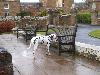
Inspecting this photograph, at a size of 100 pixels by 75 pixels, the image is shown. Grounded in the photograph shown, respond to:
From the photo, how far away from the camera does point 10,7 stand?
5688cm

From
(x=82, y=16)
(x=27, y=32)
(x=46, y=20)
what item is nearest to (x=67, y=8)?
(x=82, y=16)

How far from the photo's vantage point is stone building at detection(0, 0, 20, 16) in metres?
55.8

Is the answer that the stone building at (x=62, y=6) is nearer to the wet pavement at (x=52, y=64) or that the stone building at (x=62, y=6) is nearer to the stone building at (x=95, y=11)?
the stone building at (x=95, y=11)

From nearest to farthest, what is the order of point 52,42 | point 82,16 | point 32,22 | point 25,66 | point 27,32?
point 25,66, point 52,42, point 27,32, point 32,22, point 82,16

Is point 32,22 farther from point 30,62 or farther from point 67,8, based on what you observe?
point 30,62

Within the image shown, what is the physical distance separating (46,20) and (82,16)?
13713 millimetres

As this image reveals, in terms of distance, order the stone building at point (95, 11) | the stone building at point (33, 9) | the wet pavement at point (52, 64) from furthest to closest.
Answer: the stone building at point (95, 11) → the stone building at point (33, 9) → the wet pavement at point (52, 64)

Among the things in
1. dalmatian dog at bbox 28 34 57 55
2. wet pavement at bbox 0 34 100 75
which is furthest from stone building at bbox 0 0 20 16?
dalmatian dog at bbox 28 34 57 55

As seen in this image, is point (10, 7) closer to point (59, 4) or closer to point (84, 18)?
point (59, 4)

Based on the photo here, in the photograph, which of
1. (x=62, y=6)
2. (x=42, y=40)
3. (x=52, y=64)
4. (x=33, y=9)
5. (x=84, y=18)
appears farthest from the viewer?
(x=84, y=18)

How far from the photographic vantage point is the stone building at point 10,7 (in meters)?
55.8

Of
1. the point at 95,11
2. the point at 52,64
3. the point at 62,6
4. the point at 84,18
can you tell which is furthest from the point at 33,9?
the point at 52,64

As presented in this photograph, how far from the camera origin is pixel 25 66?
15359 mm

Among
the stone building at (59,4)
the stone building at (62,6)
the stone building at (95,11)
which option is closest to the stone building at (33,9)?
the stone building at (62,6)
